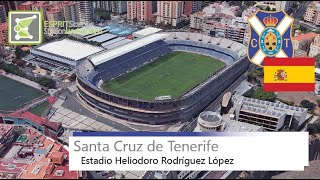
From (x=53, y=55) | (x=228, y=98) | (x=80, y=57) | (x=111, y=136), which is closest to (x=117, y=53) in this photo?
(x=80, y=57)

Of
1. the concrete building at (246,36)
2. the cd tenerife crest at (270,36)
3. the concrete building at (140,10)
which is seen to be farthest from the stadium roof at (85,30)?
the cd tenerife crest at (270,36)

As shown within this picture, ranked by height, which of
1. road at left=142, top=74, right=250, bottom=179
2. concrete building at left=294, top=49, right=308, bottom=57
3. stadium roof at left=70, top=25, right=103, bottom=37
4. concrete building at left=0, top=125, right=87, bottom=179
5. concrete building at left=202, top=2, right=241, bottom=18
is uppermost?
concrete building at left=202, top=2, right=241, bottom=18

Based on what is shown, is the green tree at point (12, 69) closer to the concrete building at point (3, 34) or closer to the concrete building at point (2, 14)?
the concrete building at point (3, 34)

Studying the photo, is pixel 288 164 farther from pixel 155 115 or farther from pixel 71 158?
pixel 155 115

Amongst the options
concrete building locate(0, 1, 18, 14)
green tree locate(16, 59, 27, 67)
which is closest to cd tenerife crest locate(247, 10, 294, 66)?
green tree locate(16, 59, 27, 67)

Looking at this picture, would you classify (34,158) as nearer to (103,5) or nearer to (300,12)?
(103,5)

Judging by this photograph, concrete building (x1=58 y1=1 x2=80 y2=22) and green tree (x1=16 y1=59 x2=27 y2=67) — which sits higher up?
concrete building (x1=58 y1=1 x2=80 y2=22)

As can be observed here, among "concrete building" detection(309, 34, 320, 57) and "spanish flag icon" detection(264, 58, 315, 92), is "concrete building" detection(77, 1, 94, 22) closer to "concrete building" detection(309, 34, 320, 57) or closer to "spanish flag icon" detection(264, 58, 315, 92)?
"concrete building" detection(309, 34, 320, 57)

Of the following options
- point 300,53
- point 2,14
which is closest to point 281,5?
point 300,53

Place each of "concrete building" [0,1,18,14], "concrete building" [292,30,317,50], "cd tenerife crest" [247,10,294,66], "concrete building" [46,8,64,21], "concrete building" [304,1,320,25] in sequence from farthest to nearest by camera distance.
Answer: "concrete building" [304,1,320,25]
"concrete building" [0,1,18,14]
"concrete building" [46,8,64,21]
"concrete building" [292,30,317,50]
"cd tenerife crest" [247,10,294,66]
